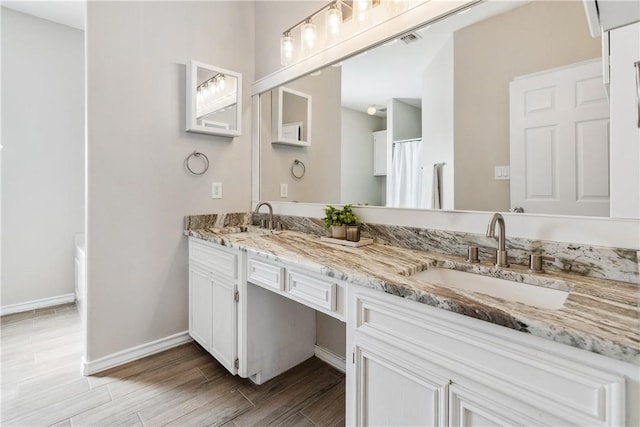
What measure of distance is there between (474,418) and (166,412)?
4.67 feet

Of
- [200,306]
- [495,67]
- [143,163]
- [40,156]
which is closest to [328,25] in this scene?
[495,67]

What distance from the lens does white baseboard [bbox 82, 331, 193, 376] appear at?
180 centimetres

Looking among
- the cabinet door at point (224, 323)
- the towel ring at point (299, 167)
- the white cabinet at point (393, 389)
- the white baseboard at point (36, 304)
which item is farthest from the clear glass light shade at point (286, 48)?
the white baseboard at point (36, 304)

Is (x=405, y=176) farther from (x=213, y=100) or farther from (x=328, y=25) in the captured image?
(x=213, y=100)

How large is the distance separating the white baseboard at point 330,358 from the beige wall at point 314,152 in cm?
96

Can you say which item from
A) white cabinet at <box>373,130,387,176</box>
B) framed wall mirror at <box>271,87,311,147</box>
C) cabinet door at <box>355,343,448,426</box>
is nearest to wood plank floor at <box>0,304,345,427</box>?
cabinet door at <box>355,343,448,426</box>

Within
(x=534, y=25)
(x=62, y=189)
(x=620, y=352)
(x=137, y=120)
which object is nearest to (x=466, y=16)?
(x=534, y=25)

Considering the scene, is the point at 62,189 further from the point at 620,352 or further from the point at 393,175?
the point at 620,352

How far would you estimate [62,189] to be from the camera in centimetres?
291

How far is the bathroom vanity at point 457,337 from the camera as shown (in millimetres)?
615

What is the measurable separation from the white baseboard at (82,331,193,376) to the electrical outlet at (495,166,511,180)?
85.6 inches

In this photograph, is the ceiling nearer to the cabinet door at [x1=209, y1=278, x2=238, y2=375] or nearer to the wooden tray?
the cabinet door at [x1=209, y1=278, x2=238, y2=375]

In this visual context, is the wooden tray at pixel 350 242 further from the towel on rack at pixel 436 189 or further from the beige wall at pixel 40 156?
the beige wall at pixel 40 156

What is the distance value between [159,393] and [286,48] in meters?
2.21
